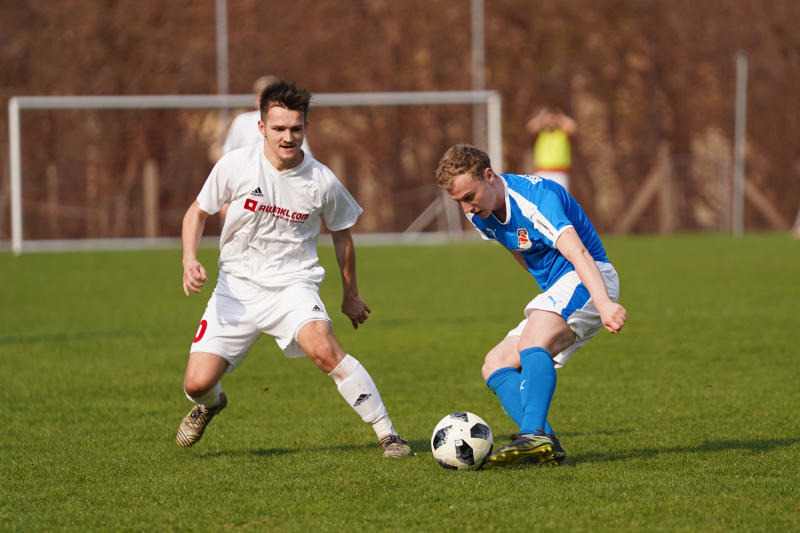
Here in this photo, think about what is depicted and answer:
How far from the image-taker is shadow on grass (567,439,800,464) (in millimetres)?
4949

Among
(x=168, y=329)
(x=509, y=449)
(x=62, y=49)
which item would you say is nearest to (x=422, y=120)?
(x=62, y=49)

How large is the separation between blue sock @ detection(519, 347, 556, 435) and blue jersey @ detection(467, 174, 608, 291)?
1.58 ft

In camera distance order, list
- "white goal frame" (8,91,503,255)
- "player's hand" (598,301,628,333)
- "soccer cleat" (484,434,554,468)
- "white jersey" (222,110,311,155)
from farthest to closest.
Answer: "white goal frame" (8,91,503,255)
"white jersey" (222,110,311,155)
"soccer cleat" (484,434,554,468)
"player's hand" (598,301,628,333)

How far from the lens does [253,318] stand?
520 centimetres

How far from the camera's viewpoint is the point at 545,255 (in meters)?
5.09

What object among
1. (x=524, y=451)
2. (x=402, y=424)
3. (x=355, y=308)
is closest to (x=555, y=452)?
(x=524, y=451)

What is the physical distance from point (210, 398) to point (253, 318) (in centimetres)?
45

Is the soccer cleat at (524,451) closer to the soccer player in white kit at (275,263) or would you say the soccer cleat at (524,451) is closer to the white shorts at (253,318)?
the soccer player in white kit at (275,263)

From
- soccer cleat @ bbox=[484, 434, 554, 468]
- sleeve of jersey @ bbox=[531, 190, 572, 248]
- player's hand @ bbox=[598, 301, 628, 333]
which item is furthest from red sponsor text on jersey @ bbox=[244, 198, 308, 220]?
player's hand @ bbox=[598, 301, 628, 333]

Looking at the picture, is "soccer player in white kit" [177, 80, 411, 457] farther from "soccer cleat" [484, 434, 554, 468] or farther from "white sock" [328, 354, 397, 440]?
"soccer cleat" [484, 434, 554, 468]

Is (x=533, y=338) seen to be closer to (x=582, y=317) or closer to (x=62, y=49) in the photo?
(x=582, y=317)

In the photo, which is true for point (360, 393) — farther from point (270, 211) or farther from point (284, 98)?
point (284, 98)

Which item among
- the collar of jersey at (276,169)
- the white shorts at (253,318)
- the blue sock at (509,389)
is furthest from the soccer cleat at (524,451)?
the collar of jersey at (276,169)

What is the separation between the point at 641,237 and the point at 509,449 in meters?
19.4
